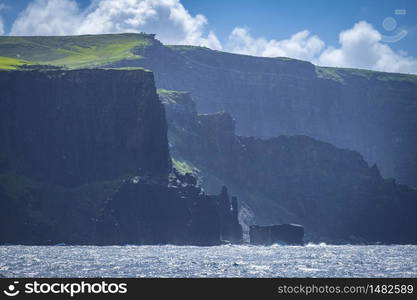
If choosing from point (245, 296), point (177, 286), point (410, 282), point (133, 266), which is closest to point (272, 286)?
point (245, 296)

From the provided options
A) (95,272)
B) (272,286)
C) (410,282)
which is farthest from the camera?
(95,272)

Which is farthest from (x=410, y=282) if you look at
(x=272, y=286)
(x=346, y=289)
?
(x=272, y=286)

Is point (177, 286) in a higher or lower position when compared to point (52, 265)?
higher

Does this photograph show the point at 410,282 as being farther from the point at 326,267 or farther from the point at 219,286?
the point at 326,267

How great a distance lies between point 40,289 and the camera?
3248 inches

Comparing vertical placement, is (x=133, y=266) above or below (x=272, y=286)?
below

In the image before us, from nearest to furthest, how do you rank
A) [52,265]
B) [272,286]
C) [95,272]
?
[272,286]
[95,272]
[52,265]

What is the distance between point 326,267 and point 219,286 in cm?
11357

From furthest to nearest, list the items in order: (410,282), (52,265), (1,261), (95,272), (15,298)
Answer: (1,261) < (52,265) < (95,272) < (410,282) < (15,298)

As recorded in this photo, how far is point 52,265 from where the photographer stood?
609 ft

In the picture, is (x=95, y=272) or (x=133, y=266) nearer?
(x=95, y=272)

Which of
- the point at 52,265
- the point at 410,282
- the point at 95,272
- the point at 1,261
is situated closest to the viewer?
the point at 410,282

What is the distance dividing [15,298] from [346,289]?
30592 millimetres

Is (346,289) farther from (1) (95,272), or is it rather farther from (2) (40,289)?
(1) (95,272)
